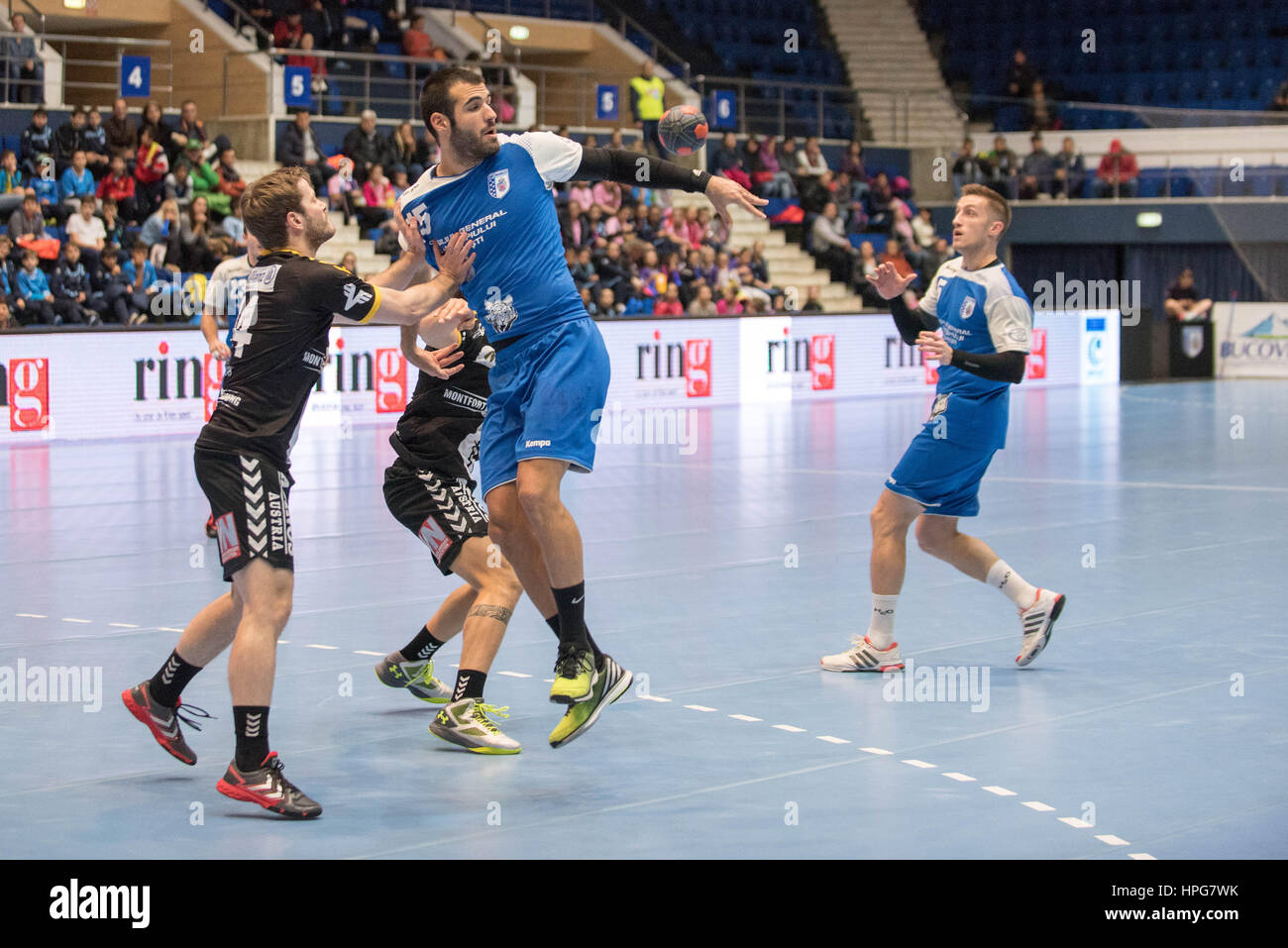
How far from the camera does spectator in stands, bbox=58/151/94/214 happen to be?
2191cm

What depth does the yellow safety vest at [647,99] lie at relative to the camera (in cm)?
2830

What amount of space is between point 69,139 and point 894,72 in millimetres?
19525

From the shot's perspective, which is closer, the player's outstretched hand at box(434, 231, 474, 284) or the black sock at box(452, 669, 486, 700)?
the player's outstretched hand at box(434, 231, 474, 284)

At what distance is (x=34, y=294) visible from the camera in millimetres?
19906

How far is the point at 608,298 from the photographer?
24.2 m

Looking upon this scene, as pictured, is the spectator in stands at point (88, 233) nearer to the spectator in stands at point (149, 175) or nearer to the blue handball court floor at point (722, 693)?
the spectator in stands at point (149, 175)

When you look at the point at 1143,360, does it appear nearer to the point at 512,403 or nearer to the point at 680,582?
the point at 680,582

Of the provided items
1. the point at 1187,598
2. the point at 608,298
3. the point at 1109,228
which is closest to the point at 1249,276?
the point at 1109,228

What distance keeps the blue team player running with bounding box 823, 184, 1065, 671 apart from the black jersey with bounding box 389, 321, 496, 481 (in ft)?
6.19

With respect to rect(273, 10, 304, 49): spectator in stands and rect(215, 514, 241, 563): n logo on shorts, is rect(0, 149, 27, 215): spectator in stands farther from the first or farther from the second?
rect(215, 514, 241, 563): n logo on shorts

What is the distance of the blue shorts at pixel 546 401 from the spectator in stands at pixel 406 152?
19327mm

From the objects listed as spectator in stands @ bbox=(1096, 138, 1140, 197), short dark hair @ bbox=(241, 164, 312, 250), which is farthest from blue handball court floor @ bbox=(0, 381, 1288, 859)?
spectator in stands @ bbox=(1096, 138, 1140, 197)

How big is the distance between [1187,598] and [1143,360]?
22385 mm

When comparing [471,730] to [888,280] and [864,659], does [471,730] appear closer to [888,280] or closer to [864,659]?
[864,659]
